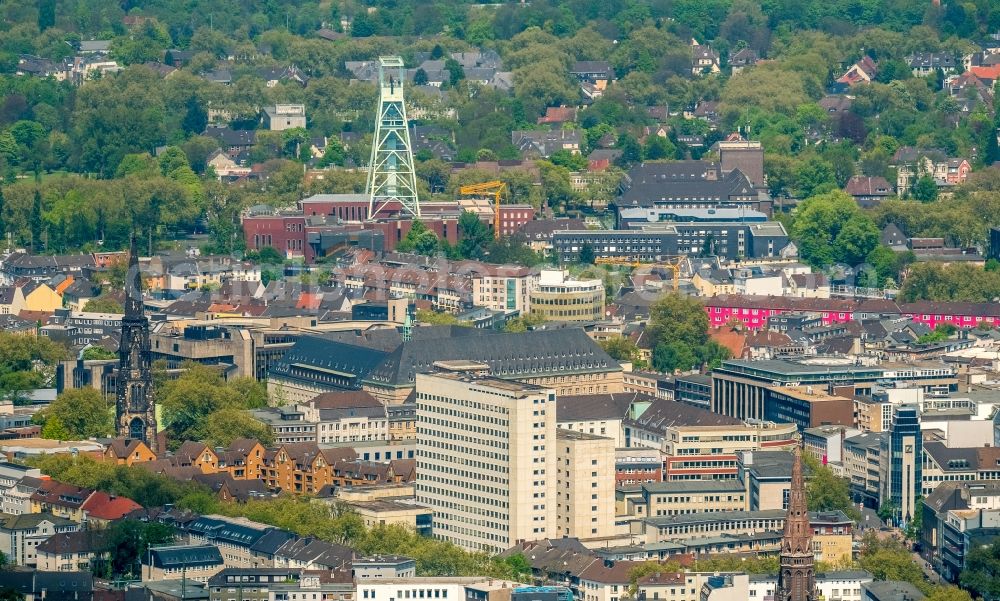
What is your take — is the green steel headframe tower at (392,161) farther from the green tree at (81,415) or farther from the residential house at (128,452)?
the residential house at (128,452)

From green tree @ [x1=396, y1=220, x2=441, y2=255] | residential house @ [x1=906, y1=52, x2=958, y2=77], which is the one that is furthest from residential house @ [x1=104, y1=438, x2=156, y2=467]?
residential house @ [x1=906, y1=52, x2=958, y2=77]

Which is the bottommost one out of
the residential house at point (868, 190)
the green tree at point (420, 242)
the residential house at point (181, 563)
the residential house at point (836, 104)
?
the residential house at point (181, 563)

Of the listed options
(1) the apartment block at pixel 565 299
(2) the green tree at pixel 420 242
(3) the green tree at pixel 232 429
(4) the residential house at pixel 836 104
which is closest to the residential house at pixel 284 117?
(4) the residential house at pixel 836 104

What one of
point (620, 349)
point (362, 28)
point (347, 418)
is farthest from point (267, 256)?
point (362, 28)

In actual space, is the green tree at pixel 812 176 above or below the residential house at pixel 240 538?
above

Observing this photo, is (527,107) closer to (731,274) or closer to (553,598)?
(731,274)

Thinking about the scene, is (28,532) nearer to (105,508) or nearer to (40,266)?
(105,508)

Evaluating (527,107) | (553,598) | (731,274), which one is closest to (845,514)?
(553,598)

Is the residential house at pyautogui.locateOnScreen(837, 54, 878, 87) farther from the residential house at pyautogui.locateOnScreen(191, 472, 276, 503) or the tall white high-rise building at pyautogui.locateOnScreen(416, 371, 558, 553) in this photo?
the tall white high-rise building at pyautogui.locateOnScreen(416, 371, 558, 553)
